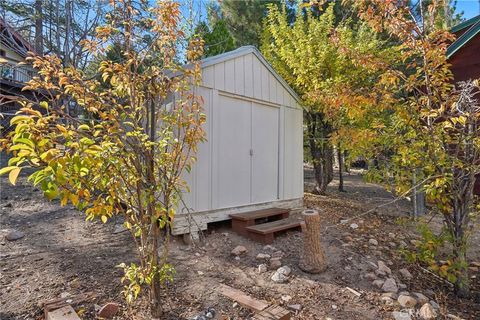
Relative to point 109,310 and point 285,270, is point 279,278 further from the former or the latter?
point 109,310

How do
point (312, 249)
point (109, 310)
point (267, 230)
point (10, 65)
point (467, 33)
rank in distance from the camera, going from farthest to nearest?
point (467, 33) < point (267, 230) < point (312, 249) < point (10, 65) < point (109, 310)

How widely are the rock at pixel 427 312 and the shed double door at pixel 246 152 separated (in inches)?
100

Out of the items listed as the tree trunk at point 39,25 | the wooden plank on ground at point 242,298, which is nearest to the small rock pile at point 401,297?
the wooden plank on ground at point 242,298

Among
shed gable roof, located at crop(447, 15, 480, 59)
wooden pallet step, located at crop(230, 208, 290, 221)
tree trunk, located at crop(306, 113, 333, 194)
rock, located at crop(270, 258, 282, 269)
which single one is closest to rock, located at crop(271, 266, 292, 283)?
rock, located at crop(270, 258, 282, 269)

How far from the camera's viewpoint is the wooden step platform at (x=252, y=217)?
421 centimetres

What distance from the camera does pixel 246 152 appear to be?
4.68 metres

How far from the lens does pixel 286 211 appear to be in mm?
4906

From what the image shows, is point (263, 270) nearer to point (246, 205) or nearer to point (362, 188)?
point (246, 205)

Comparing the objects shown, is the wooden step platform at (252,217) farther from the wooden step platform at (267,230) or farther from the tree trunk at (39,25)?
the tree trunk at (39,25)

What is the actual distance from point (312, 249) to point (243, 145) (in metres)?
1.93

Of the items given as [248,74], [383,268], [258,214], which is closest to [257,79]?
[248,74]

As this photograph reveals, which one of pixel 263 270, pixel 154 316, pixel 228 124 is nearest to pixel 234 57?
pixel 228 124

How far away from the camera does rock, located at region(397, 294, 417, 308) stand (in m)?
2.66

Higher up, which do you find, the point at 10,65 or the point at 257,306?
the point at 10,65
